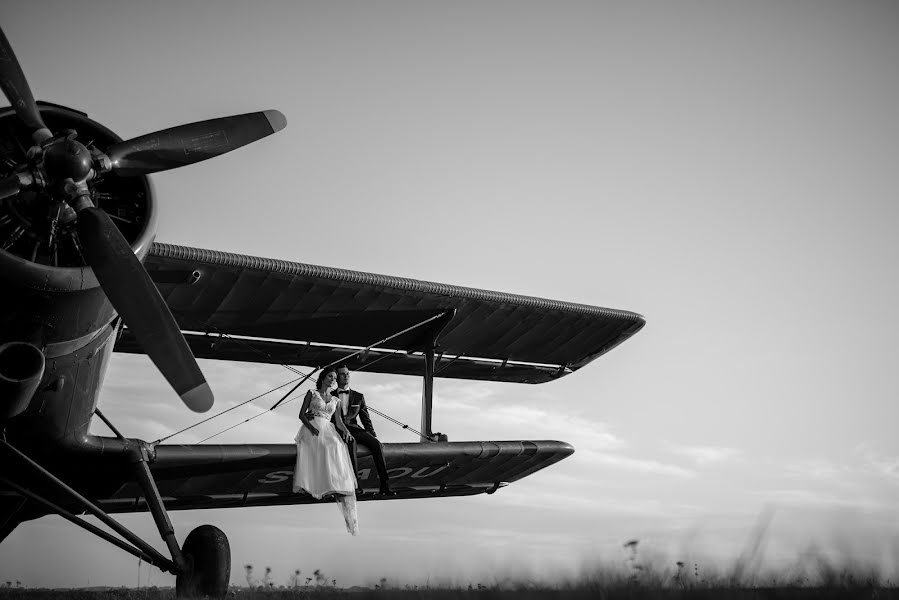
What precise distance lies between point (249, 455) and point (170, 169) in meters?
3.78

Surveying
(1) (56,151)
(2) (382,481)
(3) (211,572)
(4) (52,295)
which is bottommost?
(3) (211,572)

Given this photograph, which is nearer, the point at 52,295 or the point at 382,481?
the point at 52,295

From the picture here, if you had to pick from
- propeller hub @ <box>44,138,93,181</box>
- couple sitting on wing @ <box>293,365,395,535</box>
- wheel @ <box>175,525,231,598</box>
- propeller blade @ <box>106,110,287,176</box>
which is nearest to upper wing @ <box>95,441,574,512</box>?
couple sitting on wing @ <box>293,365,395,535</box>

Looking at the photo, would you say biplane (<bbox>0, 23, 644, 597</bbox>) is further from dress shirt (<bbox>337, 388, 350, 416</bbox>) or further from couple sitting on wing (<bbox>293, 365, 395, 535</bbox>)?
dress shirt (<bbox>337, 388, 350, 416</bbox>)

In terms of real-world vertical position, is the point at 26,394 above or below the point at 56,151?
below

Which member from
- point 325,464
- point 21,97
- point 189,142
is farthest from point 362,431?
point 21,97

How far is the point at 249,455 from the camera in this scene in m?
9.81

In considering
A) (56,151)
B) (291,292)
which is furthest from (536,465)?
(56,151)

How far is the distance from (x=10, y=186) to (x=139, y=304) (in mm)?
1274

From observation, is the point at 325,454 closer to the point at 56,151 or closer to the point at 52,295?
the point at 52,295

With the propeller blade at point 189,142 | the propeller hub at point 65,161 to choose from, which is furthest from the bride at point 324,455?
the propeller hub at point 65,161

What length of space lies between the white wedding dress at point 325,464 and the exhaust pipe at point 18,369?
3538mm

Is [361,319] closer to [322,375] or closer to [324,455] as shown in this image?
[322,375]

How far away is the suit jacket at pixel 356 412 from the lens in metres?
10.4
